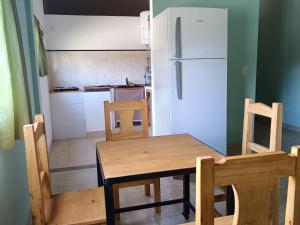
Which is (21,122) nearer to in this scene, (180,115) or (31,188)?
(31,188)

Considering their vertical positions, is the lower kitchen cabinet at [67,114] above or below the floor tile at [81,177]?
above

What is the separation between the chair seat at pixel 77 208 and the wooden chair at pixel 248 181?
736mm

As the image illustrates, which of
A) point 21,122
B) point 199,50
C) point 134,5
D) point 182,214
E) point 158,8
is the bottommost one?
point 182,214

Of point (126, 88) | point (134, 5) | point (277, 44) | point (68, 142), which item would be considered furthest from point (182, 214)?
point (134, 5)

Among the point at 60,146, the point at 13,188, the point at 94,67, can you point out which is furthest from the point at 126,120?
the point at 94,67

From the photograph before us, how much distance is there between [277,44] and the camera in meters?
5.10

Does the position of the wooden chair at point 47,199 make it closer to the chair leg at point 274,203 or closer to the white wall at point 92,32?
the chair leg at point 274,203

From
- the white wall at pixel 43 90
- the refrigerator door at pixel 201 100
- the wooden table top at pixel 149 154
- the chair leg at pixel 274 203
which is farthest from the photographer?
the white wall at pixel 43 90

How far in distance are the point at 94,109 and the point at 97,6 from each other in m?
2.38

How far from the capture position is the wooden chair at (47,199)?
1243 millimetres

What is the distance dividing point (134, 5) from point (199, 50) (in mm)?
3267

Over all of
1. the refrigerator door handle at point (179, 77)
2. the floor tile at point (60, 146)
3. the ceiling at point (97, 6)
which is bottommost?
Answer: the floor tile at point (60, 146)

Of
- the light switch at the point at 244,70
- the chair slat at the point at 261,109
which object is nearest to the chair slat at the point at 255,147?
the chair slat at the point at 261,109

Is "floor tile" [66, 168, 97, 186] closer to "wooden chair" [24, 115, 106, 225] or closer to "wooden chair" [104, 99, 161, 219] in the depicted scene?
"wooden chair" [104, 99, 161, 219]
